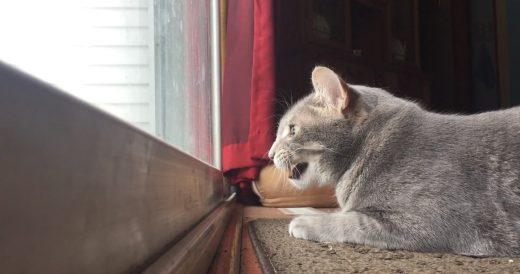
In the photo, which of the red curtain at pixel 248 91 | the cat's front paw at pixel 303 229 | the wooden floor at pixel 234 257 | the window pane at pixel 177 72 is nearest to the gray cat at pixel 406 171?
the cat's front paw at pixel 303 229

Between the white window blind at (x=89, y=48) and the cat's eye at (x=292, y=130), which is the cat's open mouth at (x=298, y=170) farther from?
the white window blind at (x=89, y=48)

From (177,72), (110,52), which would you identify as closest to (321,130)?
(177,72)

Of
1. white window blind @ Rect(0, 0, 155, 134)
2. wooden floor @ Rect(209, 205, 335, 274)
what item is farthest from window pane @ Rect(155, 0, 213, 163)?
wooden floor @ Rect(209, 205, 335, 274)

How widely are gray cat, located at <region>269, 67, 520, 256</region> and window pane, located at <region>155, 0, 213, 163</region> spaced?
0.28 metres

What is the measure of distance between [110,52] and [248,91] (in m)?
1.93

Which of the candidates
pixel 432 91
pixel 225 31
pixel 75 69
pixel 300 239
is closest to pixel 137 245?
pixel 75 69

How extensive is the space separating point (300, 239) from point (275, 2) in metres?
1.63

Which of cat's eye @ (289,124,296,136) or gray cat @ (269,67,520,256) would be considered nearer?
gray cat @ (269,67,520,256)

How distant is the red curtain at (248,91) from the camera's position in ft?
7.43

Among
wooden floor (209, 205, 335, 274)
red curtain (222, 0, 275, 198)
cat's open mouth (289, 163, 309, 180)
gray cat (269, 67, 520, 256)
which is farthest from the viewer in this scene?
red curtain (222, 0, 275, 198)

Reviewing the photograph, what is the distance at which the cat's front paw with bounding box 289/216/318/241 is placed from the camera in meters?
1.05

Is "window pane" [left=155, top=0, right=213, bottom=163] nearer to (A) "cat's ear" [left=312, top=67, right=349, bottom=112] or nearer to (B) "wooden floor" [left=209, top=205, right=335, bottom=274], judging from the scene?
(B) "wooden floor" [left=209, top=205, right=335, bottom=274]

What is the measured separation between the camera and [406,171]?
104cm

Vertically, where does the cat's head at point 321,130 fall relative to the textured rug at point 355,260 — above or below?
above
